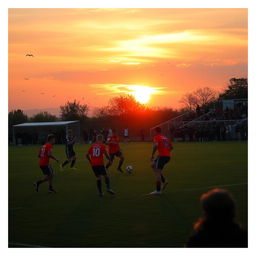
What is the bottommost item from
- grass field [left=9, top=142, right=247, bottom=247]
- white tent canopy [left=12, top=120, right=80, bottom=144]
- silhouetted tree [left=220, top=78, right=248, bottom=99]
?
grass field [left=9, top=142, right=247, bottom=247]

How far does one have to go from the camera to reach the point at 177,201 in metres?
13.1

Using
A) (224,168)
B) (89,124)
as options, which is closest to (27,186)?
(224,168)

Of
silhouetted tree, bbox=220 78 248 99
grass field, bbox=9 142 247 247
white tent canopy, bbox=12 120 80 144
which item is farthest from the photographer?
silhouetted tree, bbox=220 78 248 99

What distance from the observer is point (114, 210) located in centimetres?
1202

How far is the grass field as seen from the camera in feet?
30.0

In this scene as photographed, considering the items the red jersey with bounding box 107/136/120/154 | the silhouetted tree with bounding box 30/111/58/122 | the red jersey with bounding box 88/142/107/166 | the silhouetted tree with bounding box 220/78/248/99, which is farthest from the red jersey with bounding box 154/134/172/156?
the silhouetted tree with bounding box 220/78/248/99

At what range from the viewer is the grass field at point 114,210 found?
9148 millimetres

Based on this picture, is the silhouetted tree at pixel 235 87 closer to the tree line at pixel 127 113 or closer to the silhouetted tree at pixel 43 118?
the tree line at pixel 127 113

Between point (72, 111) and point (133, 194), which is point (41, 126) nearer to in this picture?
point (72, 111)

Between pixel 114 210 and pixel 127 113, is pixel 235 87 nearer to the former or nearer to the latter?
pixel 127 113

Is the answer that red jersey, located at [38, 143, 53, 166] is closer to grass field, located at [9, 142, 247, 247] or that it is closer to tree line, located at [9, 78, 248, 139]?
grass field, located at [9, 142, 247, 247]

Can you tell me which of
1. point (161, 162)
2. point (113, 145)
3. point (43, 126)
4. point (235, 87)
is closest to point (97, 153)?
point (161, 162)

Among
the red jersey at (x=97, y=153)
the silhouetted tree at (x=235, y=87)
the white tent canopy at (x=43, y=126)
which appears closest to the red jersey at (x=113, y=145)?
the red jersey at (x=97, y=153)

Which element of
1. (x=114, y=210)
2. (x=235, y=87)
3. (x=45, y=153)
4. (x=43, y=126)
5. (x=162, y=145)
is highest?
(x=235, y=87)
